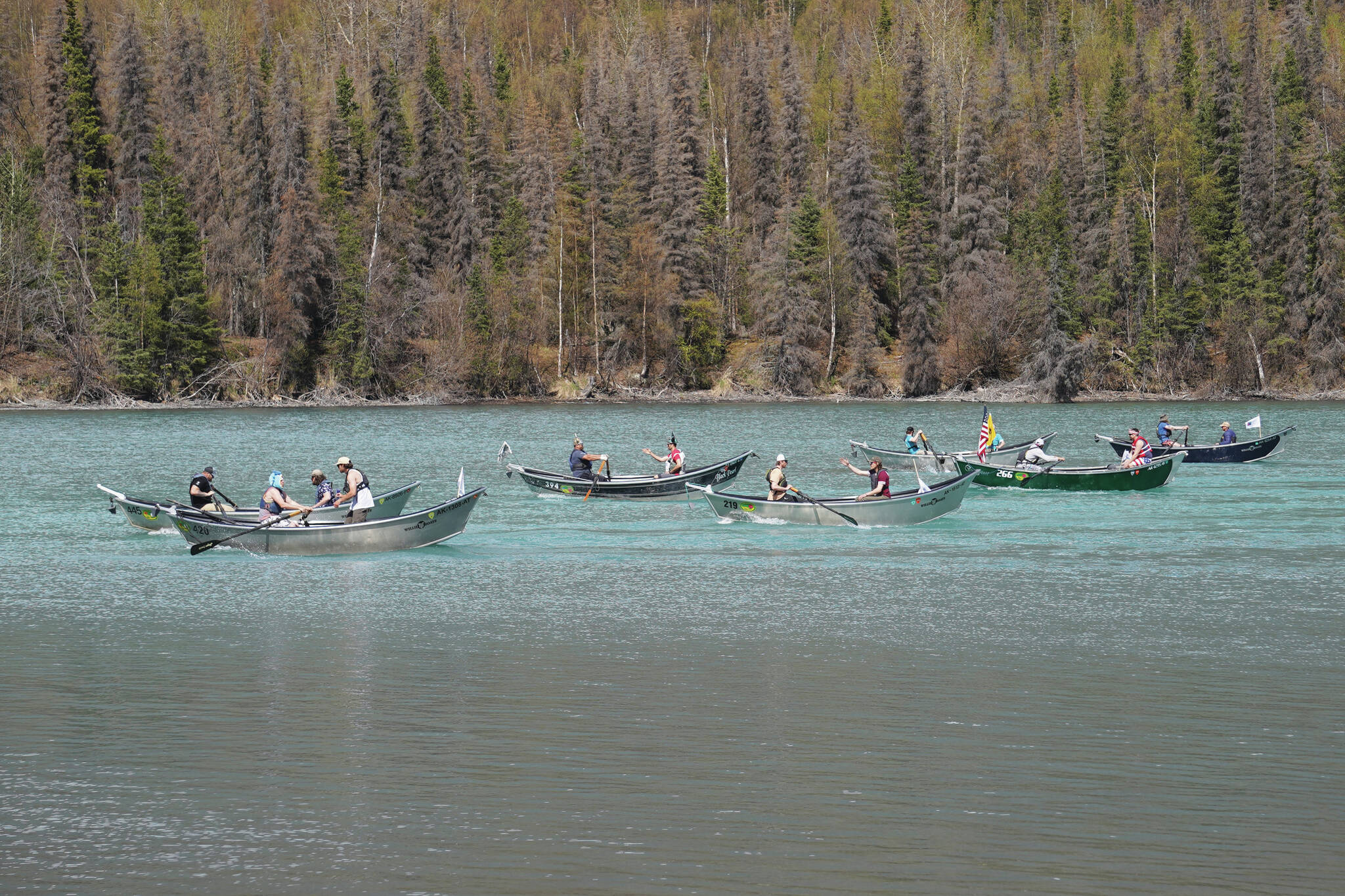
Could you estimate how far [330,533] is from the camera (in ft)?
92.2

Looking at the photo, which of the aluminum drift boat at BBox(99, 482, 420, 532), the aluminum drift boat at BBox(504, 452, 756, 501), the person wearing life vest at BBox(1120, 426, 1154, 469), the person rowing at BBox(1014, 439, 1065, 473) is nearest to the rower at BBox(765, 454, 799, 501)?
the aluminum drift boat at BBox(504, 452, 756, 501)

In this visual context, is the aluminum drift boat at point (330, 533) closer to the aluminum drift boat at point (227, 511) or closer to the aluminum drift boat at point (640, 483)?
the aluminum drift boat at point (227, 511)

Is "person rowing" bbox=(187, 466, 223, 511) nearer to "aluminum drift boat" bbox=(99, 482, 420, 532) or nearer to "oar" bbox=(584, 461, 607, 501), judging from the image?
"aluminum drift boat" bbox=(99, 482, 420, 532)

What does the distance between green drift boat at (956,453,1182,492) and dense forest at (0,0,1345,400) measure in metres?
46.0

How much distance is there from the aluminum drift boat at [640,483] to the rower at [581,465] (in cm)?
17

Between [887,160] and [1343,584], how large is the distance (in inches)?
3307

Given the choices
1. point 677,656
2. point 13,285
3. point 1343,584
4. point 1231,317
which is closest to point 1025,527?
point 1343,584

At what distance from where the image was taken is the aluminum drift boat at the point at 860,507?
3173cm

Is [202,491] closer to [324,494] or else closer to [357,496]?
[324,494]

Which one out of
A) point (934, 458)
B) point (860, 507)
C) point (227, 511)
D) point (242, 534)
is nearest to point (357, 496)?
point (242, 534)

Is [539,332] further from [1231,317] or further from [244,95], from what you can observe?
[1231,317]

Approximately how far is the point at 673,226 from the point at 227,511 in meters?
67.3

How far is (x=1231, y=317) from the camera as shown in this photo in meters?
86.8

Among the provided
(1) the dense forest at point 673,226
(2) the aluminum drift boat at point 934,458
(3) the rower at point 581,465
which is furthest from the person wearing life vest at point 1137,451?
(1) the dense forest at point 673,226
